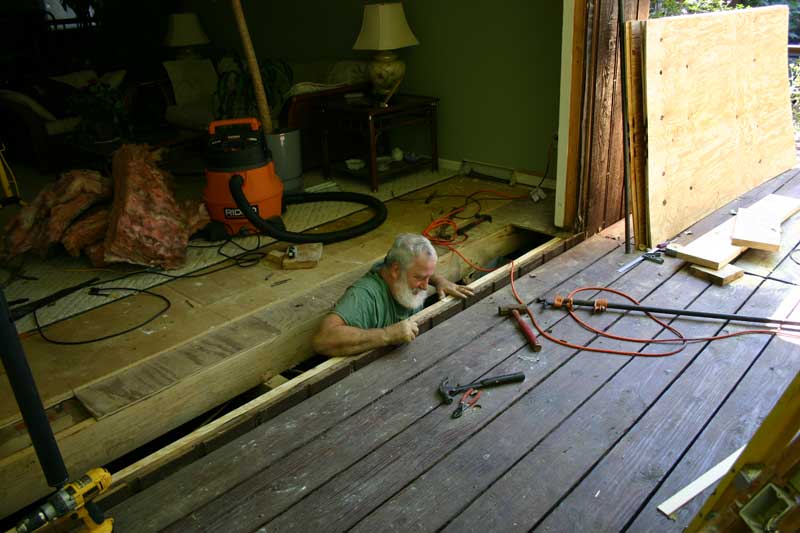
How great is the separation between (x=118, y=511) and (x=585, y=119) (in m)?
2.88

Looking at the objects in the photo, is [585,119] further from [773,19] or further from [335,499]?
[335,499]

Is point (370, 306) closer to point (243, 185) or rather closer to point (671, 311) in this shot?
point (671, 311)

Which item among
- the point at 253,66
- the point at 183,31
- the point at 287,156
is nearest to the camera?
the point at 253,66

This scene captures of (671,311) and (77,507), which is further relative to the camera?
(671,311)

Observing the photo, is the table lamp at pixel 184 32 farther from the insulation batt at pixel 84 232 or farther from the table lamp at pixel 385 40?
the insulation batt at pixel 84 232

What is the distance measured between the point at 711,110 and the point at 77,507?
12.5 feet

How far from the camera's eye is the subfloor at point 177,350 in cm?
220

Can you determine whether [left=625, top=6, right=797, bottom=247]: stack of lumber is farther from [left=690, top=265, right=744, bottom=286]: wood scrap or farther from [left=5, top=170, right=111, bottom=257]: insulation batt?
[left=5, top=170, right=111, bottom=257]: insulation batt

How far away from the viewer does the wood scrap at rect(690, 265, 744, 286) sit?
2861 millimetres

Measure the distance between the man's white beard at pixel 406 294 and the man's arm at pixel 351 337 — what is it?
15cm

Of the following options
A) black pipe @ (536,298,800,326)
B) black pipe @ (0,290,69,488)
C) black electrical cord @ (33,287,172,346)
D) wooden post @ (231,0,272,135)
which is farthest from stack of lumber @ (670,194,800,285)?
wooden post @ (231,0,272,135)

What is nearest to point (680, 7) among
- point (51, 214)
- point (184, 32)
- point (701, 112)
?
point (701, 112)

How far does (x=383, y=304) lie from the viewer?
2.53 metres

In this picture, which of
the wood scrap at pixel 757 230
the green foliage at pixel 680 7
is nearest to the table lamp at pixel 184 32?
the green foliage at pixel 680 7
